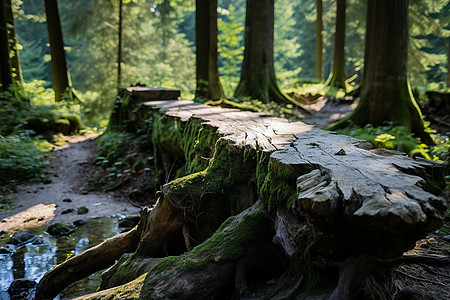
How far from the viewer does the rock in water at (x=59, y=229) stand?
5.50 metres

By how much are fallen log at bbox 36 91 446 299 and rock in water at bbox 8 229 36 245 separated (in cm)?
177

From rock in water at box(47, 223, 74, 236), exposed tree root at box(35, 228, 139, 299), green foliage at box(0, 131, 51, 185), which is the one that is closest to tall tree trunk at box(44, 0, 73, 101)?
green foliage at box(0, 131, 51, 185)

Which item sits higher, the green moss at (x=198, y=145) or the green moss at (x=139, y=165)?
the green moss at (x=198, y=145)

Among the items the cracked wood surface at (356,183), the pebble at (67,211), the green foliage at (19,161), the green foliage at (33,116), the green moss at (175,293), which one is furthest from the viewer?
the green foliage at (33,116)

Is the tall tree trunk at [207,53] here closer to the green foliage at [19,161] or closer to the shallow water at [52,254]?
the green foliage at [19,161]

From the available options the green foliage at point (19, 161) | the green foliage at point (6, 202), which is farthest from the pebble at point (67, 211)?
the green foliage at point (19, 161)

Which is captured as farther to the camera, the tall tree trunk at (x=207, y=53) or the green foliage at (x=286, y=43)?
the green foliage at (x=286, y=43)

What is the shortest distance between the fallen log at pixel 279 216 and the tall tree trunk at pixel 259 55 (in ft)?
27.0

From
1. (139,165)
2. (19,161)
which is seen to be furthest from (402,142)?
(19,161)

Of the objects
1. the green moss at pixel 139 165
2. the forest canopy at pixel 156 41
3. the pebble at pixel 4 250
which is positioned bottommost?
the pebble at pixel 4 250

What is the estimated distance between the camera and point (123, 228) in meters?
5.85

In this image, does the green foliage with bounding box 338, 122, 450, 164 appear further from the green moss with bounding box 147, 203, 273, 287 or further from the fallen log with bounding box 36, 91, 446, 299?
the green moss with bounding box 147, 203, 273, 287

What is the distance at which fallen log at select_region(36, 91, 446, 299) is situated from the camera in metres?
1.84

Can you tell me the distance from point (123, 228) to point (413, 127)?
6.52 meters
